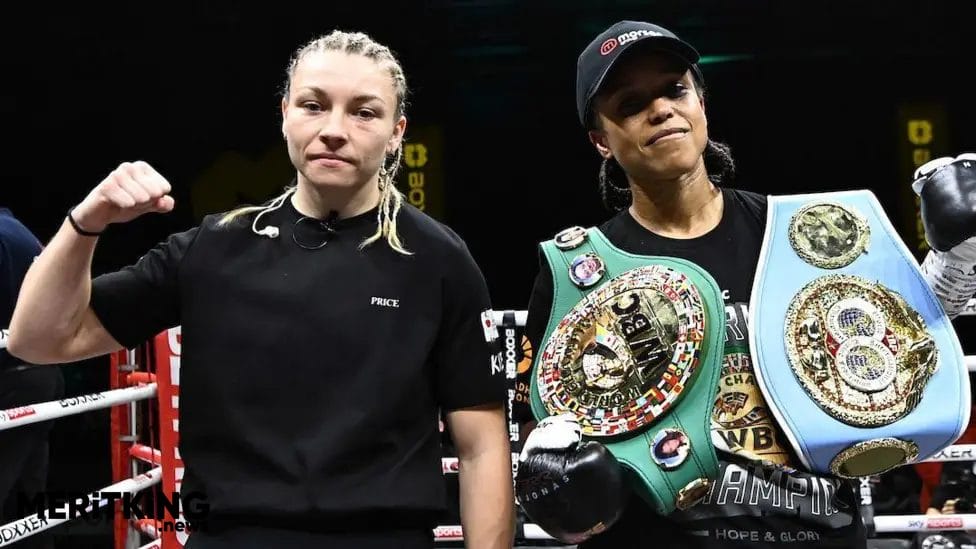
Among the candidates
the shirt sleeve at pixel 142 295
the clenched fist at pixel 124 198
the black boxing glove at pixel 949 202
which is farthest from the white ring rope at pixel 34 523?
the black boxing glove at pixel 949 202

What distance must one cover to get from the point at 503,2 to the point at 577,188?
4.60 ft

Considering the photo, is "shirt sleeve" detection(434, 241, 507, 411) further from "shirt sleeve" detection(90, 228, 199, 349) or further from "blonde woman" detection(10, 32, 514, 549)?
"shirt sleeve" detection(90, 228, 199, 349)

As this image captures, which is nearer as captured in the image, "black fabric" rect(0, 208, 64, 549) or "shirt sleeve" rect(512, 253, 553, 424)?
"shirt sleeve" rect(512, 253, 553, 424)

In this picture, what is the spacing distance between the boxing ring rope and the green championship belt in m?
0.76

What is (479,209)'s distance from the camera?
6523 mm

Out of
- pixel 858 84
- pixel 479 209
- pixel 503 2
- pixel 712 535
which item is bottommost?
pixel 712 535

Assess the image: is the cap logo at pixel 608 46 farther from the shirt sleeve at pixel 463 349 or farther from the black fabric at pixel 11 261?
the black fabric at pixel 11 261

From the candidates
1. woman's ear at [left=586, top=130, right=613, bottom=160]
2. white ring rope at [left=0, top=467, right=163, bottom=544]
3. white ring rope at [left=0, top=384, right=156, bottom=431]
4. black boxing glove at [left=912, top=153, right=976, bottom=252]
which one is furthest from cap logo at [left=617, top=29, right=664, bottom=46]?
white ring rope at [left=0, top=384, right=156, bottom=431]

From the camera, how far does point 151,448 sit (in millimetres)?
Answer: 2611

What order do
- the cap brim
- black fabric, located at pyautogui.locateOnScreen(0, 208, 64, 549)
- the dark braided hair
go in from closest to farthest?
the cap brim
the dark braided hair
black fabric, located at pyautogui.locateOnScreen(0, 208, 64, 549)

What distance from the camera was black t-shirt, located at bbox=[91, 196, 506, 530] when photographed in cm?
96

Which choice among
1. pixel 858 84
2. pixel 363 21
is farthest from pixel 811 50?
pixel 363 21

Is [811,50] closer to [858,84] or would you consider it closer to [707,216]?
[858,84]

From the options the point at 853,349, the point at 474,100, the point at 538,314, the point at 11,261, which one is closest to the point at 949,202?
the point at 853,349
